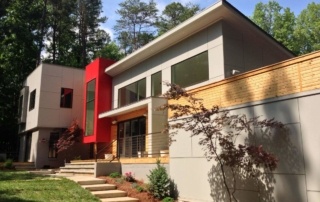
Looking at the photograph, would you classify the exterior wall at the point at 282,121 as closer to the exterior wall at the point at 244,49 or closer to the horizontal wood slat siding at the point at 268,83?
the horizontal wood slat siding at the point at 268,83

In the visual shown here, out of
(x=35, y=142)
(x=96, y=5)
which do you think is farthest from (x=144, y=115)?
(x=96, y=5)

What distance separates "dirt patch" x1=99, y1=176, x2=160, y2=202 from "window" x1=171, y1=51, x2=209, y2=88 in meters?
5.21

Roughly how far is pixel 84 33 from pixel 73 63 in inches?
186

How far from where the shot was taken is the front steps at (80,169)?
16.0m

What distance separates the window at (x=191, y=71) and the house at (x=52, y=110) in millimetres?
10863

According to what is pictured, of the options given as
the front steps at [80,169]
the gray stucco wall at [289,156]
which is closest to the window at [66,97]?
the front steps at [80,169]

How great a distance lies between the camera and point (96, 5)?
4244 centimetres

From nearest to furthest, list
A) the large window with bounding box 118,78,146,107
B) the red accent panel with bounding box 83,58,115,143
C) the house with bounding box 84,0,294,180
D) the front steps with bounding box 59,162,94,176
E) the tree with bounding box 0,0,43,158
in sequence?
the house with bounding box 84,0,294,180
the front steps with bounding box 59,162,94,176
the large window with bounding box 118,78,146,107
the red accent panel with bounding box 83,58,115,143
the tree with bounding box 0,0,43,158

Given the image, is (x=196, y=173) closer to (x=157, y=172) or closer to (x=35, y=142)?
(x=157, y=172)

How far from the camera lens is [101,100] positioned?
21.0 meters

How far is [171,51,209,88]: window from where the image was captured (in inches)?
549

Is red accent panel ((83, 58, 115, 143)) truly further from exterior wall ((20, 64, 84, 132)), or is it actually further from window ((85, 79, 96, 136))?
exterior wall ((20, 64, 84, 132))

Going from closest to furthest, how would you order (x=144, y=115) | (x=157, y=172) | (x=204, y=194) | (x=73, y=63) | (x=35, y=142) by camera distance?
→ (x=204, y=194)
(x=157, y=172)
(x=144, y=115)
(x=35, y=142)
(x=73, y=63)

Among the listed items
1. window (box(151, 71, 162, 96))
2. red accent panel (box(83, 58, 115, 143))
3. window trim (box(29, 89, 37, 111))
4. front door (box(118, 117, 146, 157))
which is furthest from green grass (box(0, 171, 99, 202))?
window trim (box(29, 89, 37, 111))
